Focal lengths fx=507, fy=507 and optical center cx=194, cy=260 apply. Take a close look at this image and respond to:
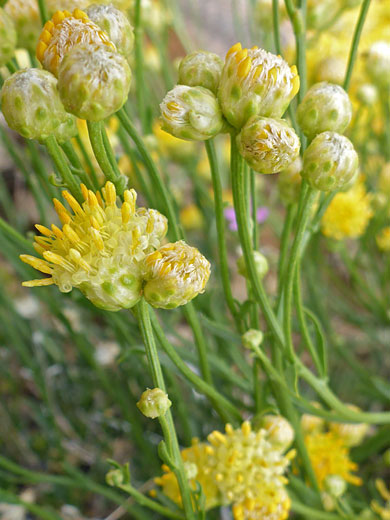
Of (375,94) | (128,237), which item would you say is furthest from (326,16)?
(128,237)

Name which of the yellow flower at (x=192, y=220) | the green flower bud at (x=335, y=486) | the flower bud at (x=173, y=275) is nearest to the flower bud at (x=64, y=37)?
the flower bud at (x=173, y=275)

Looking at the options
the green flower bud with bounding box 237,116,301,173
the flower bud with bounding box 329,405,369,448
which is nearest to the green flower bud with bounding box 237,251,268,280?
the green flower bud with bounding box 237,116,301,173

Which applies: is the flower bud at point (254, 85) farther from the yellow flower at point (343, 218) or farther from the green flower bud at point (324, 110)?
the yellow flower at point (343, 218)

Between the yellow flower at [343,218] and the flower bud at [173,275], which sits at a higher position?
the flower bud at [173,275]

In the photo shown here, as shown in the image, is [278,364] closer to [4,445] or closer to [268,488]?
[268,488]

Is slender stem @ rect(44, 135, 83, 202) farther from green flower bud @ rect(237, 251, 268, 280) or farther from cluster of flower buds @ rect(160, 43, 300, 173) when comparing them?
green flower bud @ rect(237, 251, 268, 280)
